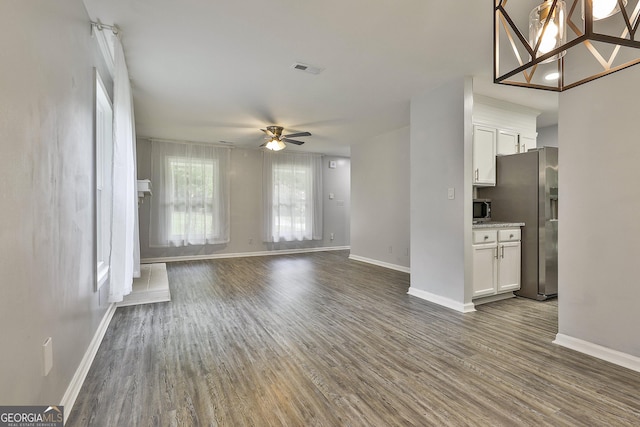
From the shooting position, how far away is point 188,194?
658cm

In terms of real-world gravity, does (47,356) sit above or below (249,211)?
below

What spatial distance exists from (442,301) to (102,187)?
12.2 ft

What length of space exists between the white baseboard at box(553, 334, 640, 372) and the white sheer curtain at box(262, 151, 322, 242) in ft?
18.9

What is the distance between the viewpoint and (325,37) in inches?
100

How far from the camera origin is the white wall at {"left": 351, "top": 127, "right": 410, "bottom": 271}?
5609 mm

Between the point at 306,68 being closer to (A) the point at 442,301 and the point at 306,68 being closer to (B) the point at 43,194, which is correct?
(B) the point at 43,194

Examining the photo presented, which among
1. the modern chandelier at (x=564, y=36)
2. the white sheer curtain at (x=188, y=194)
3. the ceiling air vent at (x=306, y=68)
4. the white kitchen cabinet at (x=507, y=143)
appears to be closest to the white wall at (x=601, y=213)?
the modern chandelier at (x=564, y=36)

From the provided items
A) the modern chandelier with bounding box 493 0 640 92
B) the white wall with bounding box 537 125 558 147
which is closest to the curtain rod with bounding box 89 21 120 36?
the modern chandelier with bounding box 493 0 640 92

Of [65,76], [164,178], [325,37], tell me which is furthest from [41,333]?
[164,178]

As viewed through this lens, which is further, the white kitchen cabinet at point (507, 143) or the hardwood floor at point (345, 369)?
the white kitchen cabinet at point (507, 143)

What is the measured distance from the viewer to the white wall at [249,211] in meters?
6.36

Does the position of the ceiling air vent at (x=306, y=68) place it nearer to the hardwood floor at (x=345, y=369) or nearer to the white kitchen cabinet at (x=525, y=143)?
the hardwood floor at (x=345, y=369)

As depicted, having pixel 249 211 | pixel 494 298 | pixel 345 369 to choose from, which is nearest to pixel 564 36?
pixel 345 369

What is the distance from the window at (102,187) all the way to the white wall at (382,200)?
14.4ft
